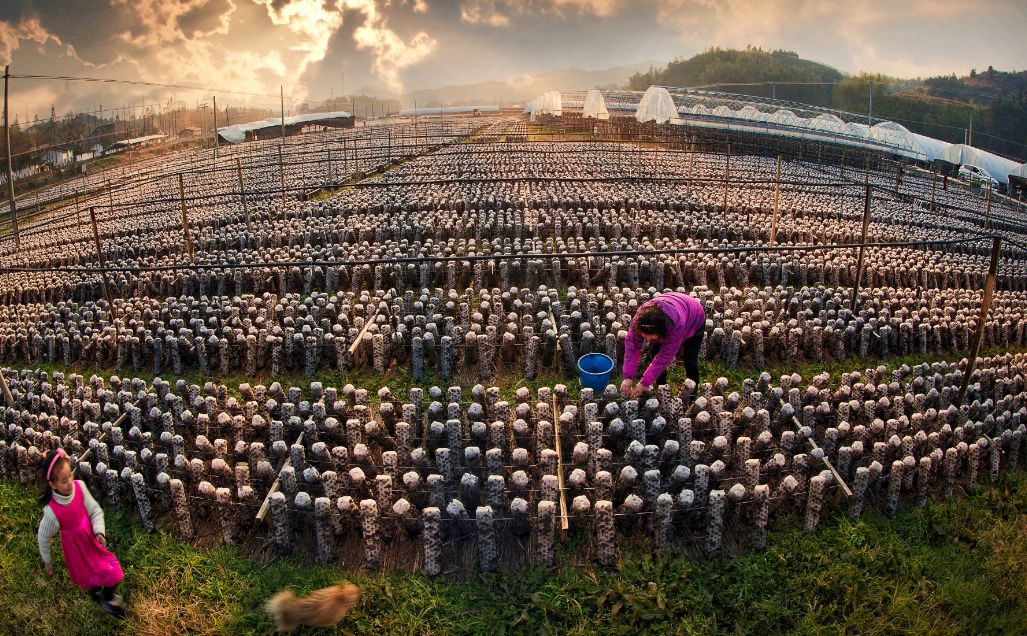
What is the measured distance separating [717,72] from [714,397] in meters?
105

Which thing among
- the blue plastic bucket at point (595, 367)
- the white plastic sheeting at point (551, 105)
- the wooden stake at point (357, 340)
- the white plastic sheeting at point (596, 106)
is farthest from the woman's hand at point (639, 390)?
the white plastic sheeting at point (551, 105)

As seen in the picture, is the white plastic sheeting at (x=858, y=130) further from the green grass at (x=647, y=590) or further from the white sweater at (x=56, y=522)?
the white sweater at (x=56, y=522)

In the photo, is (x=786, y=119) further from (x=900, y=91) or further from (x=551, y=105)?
(x=900, y=91)

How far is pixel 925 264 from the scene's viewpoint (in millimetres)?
12008

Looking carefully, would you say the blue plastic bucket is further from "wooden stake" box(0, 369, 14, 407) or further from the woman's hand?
"wooden stake" box(0, 369, 14, 407)

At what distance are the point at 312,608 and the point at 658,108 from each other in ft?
161

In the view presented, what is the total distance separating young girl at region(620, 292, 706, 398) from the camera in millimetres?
6298

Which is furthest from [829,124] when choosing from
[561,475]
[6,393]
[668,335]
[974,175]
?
[6,393]

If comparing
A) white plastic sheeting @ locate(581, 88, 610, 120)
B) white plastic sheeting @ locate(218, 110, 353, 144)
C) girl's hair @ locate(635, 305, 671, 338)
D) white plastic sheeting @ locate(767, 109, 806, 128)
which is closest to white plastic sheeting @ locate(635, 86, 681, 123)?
white plastic sheeting @ locate(581, 88, 610, 120)

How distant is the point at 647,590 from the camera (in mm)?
4883

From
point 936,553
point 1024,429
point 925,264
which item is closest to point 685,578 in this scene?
point 936,553

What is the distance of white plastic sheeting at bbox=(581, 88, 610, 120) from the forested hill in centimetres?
1321

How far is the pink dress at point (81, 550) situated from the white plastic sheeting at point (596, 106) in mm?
56208

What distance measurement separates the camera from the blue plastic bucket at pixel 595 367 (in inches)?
298
